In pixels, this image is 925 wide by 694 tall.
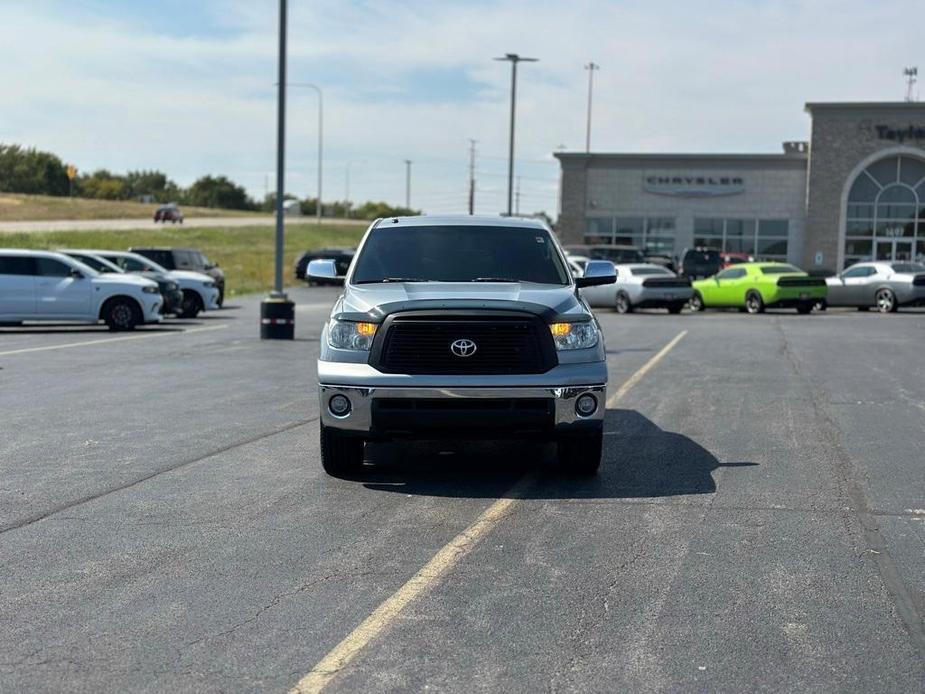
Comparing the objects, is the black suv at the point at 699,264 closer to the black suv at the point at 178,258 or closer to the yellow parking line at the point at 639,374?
the black suv at the point at 178,258

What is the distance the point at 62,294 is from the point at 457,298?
18.3 metres

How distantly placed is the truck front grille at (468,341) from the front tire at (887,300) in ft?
97.5

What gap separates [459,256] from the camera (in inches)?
383

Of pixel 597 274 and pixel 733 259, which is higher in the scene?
pixel 597 274

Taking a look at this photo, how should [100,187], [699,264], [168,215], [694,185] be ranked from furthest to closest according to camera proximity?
[100,187] < [168,215] < [694,185] < [699,264]

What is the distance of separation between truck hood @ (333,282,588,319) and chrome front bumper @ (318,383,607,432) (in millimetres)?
541

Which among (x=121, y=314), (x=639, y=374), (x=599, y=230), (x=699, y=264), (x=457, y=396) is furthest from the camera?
(x=599, y=230)

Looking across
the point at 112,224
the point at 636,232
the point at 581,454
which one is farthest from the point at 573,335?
the point at 112,224

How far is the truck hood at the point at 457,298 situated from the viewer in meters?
8.30

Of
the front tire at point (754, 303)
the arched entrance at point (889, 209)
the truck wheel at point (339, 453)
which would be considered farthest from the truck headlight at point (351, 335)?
the arched entrance at point (889, 209)

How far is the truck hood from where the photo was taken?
27.2 ft

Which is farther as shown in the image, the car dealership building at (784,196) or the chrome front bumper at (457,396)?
the car dealership building at (784,196)

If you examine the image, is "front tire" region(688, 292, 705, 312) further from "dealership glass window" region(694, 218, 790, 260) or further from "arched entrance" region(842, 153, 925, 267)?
"arched entrance" region(842, 153, 925, 267)

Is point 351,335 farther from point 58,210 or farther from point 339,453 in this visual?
point 58,210
